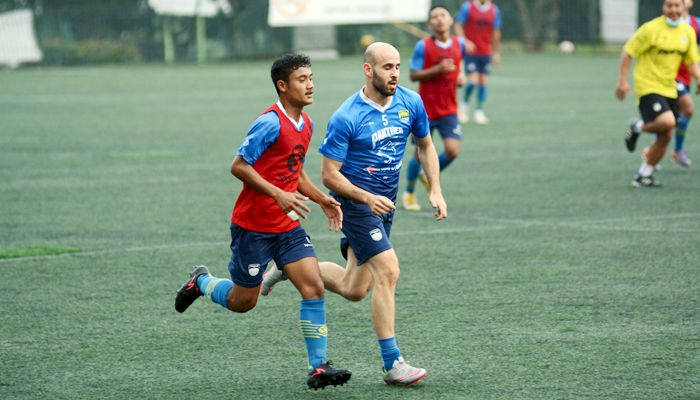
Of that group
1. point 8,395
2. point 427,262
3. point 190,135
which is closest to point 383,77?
point 8,395

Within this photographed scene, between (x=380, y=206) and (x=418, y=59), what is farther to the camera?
(x=418, y=59)

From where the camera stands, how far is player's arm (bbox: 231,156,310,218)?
21.0 ft

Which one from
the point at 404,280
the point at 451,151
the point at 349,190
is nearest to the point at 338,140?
the point at 349,190

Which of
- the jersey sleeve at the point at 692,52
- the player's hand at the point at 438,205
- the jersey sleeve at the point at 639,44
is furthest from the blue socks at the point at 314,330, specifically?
the jersey sleeve at the point at 692,52

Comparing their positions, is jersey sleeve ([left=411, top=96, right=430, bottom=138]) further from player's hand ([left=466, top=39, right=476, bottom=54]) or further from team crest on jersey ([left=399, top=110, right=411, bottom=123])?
player's hand ([left=466, top=39, right=476, bottom=54])

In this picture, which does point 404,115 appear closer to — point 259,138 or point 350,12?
point 259,138

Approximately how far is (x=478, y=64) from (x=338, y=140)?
17.3m

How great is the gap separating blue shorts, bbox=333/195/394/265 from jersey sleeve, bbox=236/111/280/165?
2.21ft

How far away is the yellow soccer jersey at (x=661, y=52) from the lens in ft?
45.2

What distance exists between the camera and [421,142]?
722 centimetres

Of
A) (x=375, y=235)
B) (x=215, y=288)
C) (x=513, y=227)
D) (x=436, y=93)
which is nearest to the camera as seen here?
(x=375, y=235)

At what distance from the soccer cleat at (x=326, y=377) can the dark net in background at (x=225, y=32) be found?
38306mm

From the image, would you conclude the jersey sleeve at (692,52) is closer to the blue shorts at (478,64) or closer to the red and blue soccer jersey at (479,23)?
the blue shorts at (478,64)

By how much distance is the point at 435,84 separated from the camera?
1316 cm
